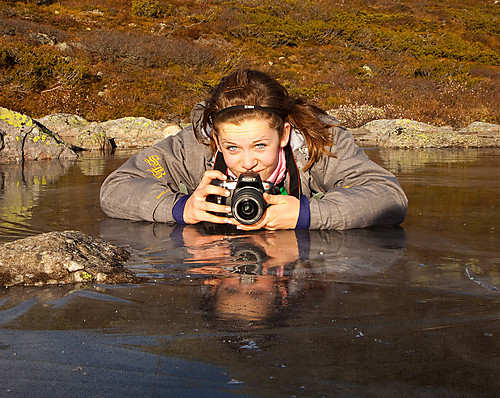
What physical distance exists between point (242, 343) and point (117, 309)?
55 centimetres

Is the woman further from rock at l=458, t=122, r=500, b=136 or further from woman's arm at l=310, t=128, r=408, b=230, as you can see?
rock at l=458, t=122, r=500, b=136

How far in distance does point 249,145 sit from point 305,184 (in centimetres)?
67

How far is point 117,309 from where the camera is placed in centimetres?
195

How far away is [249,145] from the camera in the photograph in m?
3.21

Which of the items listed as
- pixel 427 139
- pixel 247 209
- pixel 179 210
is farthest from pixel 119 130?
pixel 247 209

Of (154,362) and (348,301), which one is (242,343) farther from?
(348,301)

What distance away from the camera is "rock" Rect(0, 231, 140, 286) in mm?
2273

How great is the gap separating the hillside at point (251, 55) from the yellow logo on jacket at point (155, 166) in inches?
496

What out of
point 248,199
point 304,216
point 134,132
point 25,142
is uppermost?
point 134,132

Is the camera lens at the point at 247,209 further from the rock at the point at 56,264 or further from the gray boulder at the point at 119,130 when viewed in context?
the gray boulder at the point at 119,130

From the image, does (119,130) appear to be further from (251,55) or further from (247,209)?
A: (251,55)

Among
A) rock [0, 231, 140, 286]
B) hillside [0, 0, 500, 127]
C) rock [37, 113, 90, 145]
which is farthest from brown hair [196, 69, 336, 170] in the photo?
hillside [0, 0, 500, 127]

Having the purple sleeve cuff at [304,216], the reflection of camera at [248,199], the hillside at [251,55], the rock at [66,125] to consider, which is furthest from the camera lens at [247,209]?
the hillside at [251,55]

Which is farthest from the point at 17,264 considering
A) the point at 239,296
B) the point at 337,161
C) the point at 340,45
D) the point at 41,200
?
the point at 340,45
